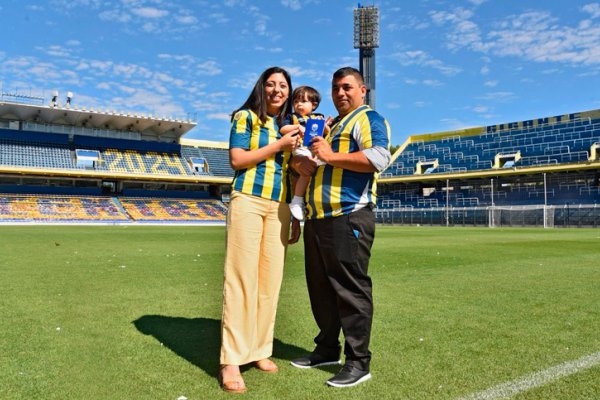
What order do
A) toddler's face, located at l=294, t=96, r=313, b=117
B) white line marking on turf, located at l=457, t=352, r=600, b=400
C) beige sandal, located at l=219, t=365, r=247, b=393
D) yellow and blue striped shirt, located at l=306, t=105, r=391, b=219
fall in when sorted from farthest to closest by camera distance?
toddler's face, located at l=294, t=96, r=313, b=117, yellow and blue striped shirt, located at l=306, t=105, r=391, b=219, beige sandal, located at l=219, t=365, r=247, b=393, white line marking on turf, located at l=457, t=352, r=600, b=400

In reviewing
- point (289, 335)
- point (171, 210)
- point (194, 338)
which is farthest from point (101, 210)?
point (289, 335)

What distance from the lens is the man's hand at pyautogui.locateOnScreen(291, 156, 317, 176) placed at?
318cm

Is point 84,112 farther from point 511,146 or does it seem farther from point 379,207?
point 511,146

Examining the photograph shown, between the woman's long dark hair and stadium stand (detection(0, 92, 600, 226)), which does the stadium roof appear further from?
the woman's long dark hair

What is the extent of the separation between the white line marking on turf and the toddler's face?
2.04m

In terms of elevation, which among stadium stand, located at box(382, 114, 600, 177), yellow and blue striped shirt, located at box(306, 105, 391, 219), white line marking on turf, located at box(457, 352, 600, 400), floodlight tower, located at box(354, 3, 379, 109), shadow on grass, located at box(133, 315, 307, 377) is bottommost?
shadow on grass, located at box(133, 315, 307, 377)

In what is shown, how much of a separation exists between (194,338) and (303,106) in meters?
2.09

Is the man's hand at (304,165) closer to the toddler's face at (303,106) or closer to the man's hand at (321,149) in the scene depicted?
the man's hand at (321,149)

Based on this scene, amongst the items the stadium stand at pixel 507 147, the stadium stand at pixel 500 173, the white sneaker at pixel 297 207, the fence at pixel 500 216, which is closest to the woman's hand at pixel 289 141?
the white sneaker at pixel 297 207

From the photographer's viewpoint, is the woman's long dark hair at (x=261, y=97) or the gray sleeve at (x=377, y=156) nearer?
the gray sleeve at (x=377, y=156)

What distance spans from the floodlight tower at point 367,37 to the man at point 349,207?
55.3 meters

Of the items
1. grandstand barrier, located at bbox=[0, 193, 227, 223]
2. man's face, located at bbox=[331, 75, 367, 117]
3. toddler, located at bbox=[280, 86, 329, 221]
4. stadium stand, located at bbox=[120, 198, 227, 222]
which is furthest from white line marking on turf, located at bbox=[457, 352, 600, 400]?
stadium stand, located at bbox=[120, 198, 227, 222]

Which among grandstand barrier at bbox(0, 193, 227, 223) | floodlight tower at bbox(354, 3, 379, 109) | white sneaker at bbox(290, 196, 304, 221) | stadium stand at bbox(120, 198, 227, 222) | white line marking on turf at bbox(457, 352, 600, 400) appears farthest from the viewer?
floodlight tower at bbox(354, 3, 379, 109)

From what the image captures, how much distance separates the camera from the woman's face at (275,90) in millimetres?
3352
